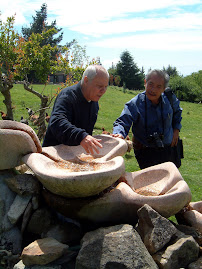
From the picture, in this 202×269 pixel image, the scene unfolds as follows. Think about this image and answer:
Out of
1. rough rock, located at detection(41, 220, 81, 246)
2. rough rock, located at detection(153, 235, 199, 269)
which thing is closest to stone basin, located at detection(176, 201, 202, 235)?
rough rock, located at detection(153, 235, 199, 269)

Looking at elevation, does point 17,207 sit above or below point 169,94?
below

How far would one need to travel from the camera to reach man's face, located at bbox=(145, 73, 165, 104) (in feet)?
14.3

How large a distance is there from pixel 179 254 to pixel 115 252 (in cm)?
68

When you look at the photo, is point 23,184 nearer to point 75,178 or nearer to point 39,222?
point 39,222

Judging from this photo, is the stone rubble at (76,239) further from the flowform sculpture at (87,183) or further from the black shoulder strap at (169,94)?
the black shoulder strap at (169,94)

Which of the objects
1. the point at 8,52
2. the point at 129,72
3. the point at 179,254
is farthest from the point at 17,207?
the point at 129,72

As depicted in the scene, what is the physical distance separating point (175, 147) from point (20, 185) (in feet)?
8.28

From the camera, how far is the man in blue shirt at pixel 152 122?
4410 mm

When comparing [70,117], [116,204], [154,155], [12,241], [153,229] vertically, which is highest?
[70,117]

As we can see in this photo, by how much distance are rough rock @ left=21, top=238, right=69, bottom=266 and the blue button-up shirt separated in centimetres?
193

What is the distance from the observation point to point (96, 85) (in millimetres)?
3678

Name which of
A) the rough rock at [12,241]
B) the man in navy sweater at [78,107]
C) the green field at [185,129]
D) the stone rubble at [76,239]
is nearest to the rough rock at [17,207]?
the stone rubble at [76,239]

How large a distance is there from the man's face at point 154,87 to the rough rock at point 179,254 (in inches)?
79.6

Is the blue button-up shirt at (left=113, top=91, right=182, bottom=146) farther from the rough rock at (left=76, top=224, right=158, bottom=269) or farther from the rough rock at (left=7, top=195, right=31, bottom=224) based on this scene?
the rough rock at (left=76, top=224, right=158, bottom=269)
